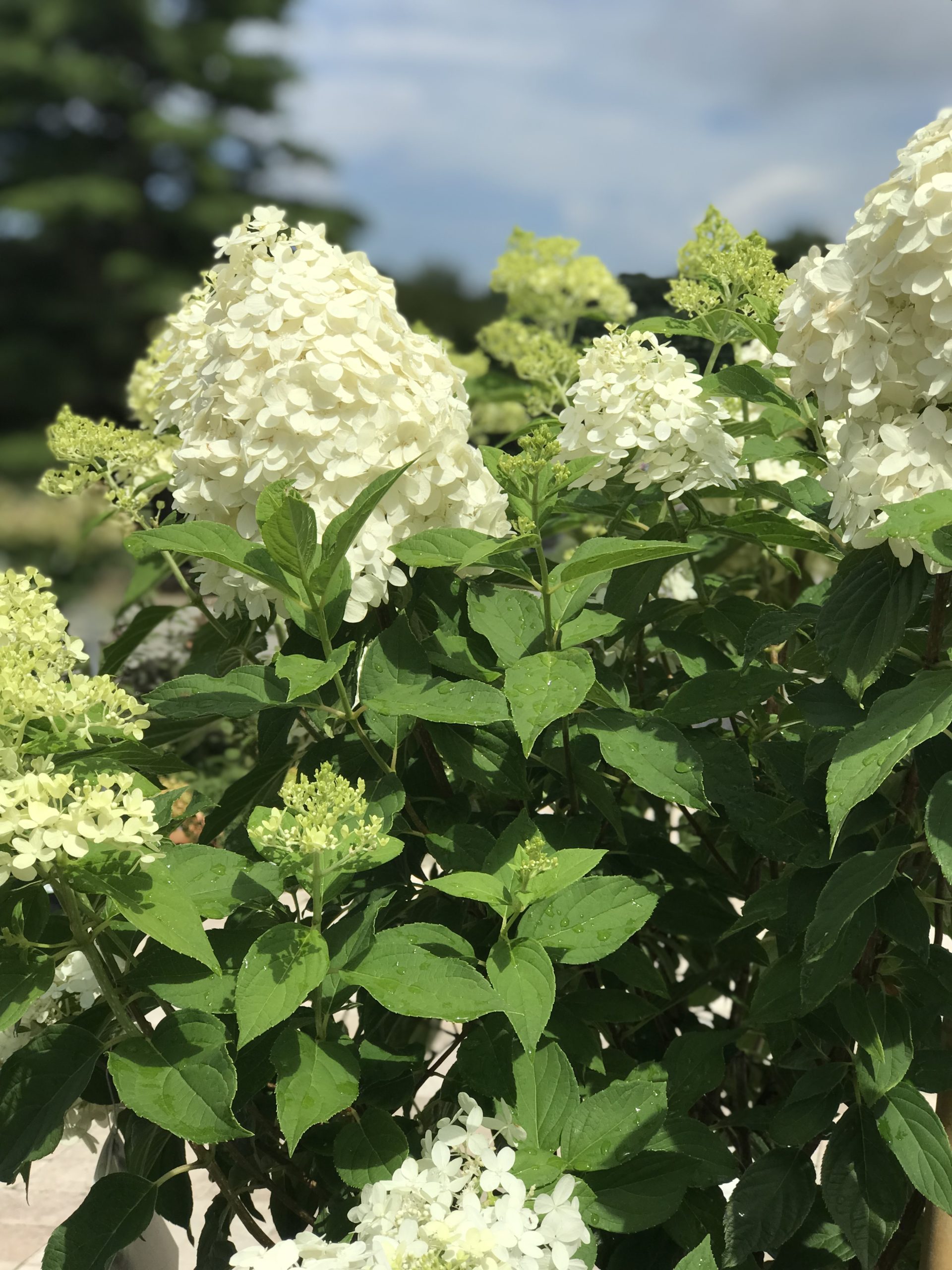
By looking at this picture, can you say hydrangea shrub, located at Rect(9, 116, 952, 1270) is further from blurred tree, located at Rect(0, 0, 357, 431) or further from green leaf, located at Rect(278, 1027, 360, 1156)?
blurred tree, located at Rect(0, 0, 357, 431)

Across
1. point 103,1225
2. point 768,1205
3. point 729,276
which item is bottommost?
point 768,1205

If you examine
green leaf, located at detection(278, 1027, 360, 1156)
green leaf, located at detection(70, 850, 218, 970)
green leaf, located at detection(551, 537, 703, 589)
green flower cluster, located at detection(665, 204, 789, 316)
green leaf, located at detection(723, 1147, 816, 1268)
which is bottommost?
green leaf, located at detection(723, 1147, 816, 1268)

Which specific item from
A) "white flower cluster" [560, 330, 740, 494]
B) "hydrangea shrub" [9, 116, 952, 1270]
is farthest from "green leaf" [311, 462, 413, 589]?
"white flower cluster" [560, 330, 740, 494]

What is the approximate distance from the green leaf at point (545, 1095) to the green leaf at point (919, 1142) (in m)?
0.26

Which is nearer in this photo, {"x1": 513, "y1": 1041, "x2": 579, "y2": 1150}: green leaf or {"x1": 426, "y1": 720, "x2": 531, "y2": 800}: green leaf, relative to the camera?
{"x1": 513, "y1": 1041, "x2": 579, "y2": 1150}: green leaf

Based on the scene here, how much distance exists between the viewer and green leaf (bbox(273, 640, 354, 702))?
2.99ft

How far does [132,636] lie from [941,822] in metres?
Result: 0.88

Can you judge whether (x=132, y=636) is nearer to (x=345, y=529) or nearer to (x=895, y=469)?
(x=345, y=529)

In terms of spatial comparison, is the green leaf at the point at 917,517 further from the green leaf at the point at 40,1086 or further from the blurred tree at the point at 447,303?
the blurred tree at the point at 447,303

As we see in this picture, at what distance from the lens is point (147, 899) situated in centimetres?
83

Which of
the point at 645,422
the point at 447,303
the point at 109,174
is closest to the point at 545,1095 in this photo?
the point at 645,422

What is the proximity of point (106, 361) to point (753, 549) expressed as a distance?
16.8 metres

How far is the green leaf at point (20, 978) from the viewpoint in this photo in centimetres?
83

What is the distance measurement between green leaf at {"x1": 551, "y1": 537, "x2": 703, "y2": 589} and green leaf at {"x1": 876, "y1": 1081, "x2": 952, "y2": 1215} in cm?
49
